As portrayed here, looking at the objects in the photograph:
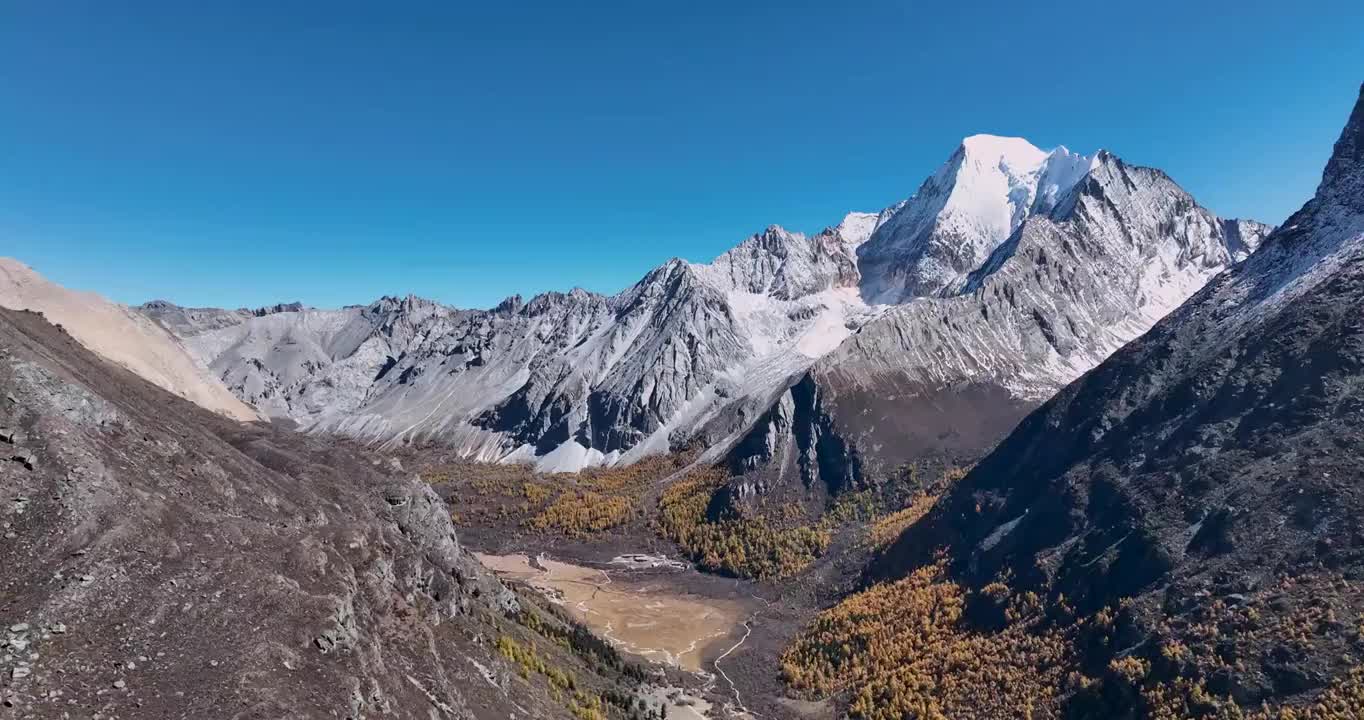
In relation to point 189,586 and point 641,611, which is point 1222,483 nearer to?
point 641,611

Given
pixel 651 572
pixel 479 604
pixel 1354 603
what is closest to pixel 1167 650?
pixel 1354 603

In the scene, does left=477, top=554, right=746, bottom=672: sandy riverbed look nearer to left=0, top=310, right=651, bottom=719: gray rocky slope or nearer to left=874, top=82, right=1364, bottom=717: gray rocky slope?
left=874, top=82, right=1364, bottom=717: gray rocky slope

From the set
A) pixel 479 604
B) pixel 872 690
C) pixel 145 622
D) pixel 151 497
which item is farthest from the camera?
pixel 872 690

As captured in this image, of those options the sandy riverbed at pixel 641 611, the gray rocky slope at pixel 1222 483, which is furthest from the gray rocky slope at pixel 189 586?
the gray rocky slope at pixel 1222 483

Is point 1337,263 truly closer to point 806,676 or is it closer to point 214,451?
point 806,676

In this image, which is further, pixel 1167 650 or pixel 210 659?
pixel 1167 650

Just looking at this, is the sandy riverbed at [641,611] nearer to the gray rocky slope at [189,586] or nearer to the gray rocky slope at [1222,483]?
the gray rocky slope at [1222,483]
